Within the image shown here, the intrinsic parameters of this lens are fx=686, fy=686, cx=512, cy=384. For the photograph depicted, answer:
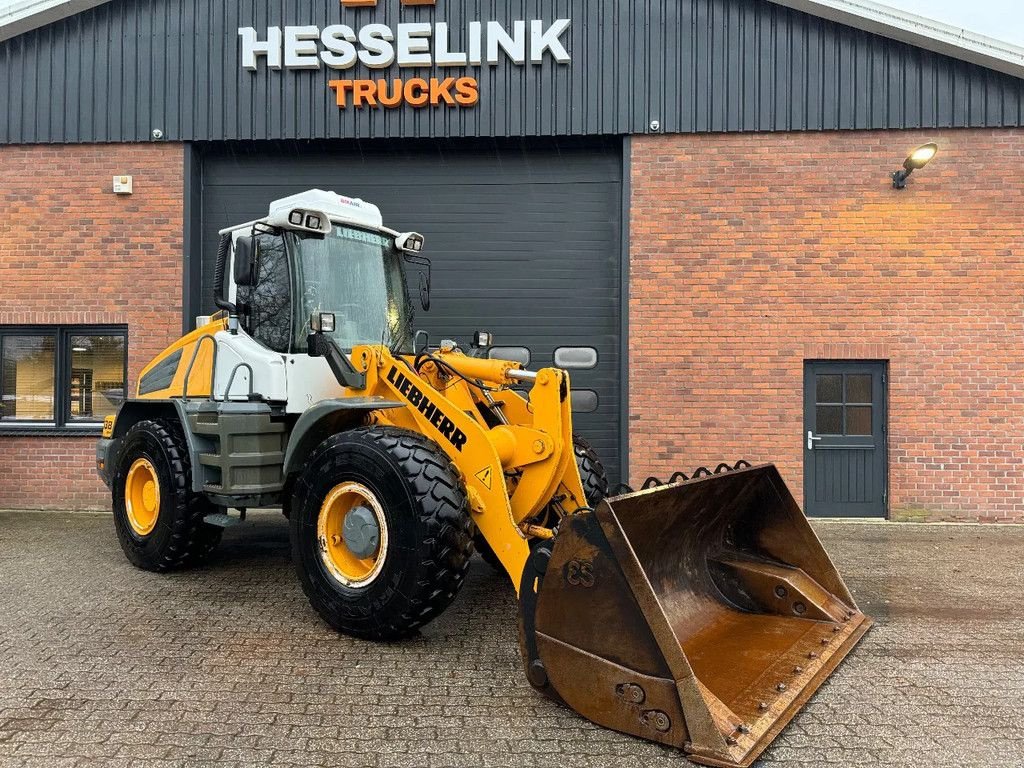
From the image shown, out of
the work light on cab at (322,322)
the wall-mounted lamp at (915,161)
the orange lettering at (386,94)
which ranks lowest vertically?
the work light on cab at (322,322)

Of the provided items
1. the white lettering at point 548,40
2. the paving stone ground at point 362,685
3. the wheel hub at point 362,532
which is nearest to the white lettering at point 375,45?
the white lettering at point 548,40

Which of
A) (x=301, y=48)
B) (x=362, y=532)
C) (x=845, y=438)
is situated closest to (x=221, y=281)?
(x=362, y=532)

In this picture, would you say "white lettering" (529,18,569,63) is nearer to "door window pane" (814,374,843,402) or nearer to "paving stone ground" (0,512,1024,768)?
"door window pane" (814,374,843,402)

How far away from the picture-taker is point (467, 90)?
847cm

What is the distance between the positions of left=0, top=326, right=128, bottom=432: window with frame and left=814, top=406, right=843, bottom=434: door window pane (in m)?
8.76

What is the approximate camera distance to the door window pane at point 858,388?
27.3 feet

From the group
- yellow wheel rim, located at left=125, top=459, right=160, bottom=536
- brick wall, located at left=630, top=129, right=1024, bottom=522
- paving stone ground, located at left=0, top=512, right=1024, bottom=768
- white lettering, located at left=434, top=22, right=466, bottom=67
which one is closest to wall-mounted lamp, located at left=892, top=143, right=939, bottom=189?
brick wall, located at left=630, top=129, right=1024, bottom=522

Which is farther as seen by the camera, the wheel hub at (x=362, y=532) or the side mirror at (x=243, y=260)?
the side mirror at (x=243, y=260)

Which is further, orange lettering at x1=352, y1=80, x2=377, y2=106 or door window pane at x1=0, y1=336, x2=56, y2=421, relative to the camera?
door window pane at x1=0, y1=336, x2=56, y2=421

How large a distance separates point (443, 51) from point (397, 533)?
22.3 feet

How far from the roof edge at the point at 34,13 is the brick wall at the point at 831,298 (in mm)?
7320

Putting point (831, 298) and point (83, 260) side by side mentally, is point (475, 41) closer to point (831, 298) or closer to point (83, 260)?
point (831, 298)

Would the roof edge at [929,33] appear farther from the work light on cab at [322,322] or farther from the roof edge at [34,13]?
the roof edge at [34,13]

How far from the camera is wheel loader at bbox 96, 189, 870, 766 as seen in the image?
3.10 metres
